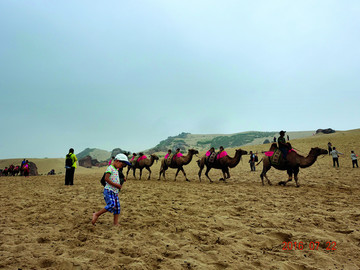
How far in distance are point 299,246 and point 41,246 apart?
4618mm

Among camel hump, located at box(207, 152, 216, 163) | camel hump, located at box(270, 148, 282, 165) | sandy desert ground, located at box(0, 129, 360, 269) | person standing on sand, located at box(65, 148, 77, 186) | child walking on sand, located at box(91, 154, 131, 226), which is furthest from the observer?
camel hump, located at box(207, 152, 216, 163)

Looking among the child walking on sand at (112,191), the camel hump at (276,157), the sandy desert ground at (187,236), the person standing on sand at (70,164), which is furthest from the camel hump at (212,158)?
the child walking on sand at (112,191)

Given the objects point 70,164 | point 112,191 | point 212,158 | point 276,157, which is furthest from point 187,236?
point 70,164

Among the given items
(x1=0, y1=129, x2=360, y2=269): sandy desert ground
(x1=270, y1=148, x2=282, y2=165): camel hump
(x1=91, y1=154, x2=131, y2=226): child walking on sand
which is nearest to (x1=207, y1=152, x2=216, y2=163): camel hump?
(x1=270, y1=148, x2=282, y2=165): camel hump

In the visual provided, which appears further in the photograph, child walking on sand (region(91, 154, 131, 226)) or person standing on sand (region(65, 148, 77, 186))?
person standing on sand (region(65, 148, 77, 186))

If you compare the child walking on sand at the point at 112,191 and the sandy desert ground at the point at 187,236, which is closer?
the sandy desert ground at the point at 187,236

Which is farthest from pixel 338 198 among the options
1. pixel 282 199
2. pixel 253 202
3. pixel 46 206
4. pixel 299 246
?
pixel 46 206

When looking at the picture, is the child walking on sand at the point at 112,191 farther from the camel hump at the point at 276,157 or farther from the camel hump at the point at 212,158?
the camel hump at the point at 212,158

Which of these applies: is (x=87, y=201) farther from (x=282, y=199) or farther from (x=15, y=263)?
(x=282, y=199)

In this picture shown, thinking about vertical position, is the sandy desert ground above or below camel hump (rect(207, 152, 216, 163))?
below

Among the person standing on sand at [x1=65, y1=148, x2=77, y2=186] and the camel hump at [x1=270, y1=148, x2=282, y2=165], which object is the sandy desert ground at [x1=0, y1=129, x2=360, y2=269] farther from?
the person standing on sand at [x1=65, y1=148, x2=77, y2=186]

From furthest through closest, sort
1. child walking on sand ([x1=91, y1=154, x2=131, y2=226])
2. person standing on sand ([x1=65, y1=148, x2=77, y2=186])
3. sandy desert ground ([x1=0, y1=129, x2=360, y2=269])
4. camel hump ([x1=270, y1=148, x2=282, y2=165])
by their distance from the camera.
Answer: person standing on sand ([x1=65, y1=148, x2=77, y2=186]) → camel hump ([x1=270, y1=148, x2=282, y2=165]) → child walking on sand ([x1=91, y1=154, x2=131, y2=226]) → sandy desert ground ([x1=0, y1=129, x2=360, y2=269])

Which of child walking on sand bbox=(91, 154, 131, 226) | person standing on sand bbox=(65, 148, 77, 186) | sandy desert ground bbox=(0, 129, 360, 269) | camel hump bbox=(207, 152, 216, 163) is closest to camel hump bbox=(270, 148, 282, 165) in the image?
camel hump bbox=(207, 152, 216, 163)

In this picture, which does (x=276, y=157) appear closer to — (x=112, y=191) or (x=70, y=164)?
(x=112, y=191)
